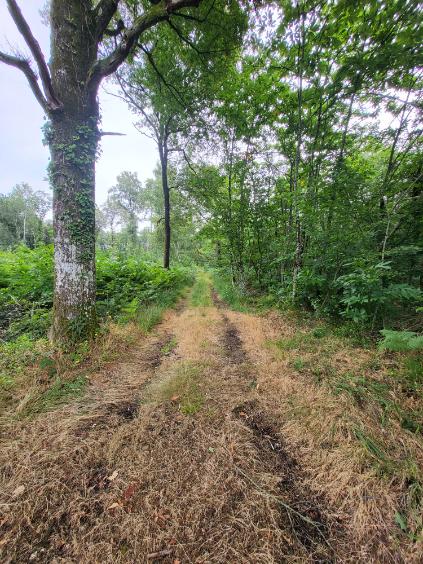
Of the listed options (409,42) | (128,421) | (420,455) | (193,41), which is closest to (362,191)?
(409,42)

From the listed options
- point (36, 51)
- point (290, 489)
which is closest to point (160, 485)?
point (290, 489)

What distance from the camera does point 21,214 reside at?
43.6m

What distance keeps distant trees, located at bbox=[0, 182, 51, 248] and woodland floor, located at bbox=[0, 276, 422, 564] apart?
4191 centimetres

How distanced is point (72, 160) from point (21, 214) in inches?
2197

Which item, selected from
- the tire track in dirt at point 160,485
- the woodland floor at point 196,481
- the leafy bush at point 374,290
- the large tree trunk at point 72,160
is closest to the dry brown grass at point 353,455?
the woodland floor at point 196,481

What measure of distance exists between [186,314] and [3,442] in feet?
16.7

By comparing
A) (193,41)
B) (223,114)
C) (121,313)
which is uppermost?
(223,114)

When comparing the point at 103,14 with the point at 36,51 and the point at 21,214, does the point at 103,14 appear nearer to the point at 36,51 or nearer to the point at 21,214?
the point at 36,51

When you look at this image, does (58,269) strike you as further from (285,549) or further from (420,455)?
(420,455)

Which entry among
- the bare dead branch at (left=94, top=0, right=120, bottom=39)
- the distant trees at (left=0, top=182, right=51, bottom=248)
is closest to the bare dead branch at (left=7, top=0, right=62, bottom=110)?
the bare dead branch at (left=94, top=0, right=120, bottom=39)

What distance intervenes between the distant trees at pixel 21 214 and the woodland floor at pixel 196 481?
41.9 metres

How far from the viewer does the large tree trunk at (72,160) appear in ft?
10.9

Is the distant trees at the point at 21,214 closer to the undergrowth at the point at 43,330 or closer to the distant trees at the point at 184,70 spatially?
the distant trees at the point at 184,70

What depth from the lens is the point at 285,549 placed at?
128 centimetres
